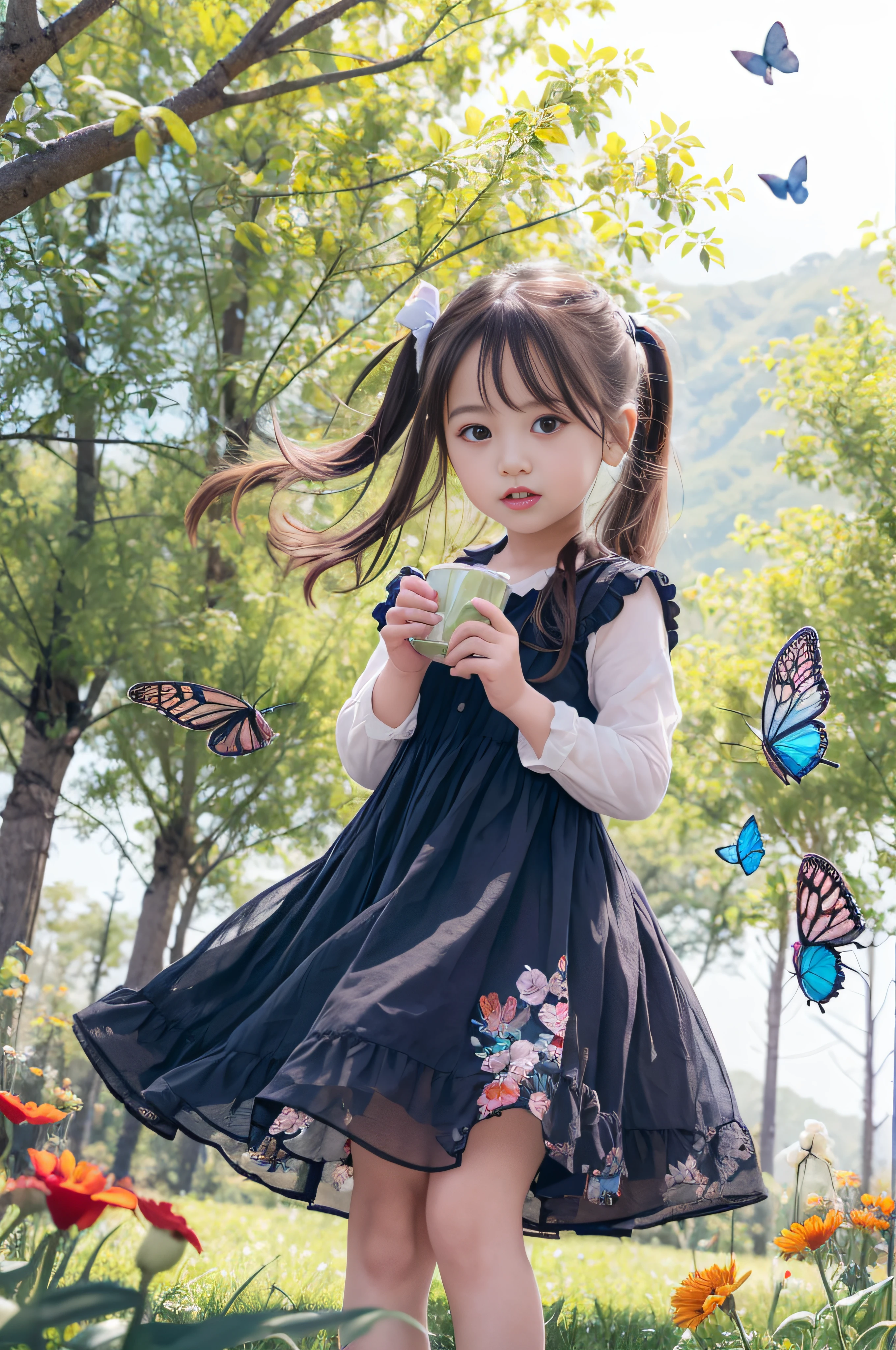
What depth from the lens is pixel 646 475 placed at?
7.65 feet

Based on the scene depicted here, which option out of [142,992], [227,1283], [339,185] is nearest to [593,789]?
[142,992]

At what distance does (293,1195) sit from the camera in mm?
1800

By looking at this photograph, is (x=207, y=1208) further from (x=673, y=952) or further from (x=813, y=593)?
(x=673, y=952)

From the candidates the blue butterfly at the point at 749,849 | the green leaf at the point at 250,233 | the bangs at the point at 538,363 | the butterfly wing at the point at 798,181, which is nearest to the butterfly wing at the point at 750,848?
the blue butterfly at the point at 749,849

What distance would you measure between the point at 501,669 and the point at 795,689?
750mm

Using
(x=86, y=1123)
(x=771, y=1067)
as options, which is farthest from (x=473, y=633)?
(x=86, y=1123)

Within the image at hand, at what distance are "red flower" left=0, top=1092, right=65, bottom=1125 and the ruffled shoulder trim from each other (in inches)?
46.0

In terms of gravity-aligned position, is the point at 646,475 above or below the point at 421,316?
below

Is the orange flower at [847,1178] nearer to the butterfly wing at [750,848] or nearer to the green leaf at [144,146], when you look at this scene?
the butterfly wing at [750,848]

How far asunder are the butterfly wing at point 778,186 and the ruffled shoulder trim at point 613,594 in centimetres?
93

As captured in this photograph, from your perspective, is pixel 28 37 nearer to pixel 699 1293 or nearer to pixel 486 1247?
pixel 486 1247

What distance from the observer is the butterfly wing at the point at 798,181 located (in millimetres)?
2230

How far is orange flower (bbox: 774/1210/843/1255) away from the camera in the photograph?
1.99 metres

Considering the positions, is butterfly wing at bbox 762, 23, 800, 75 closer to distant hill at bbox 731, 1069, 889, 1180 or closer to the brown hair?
the brown hair
